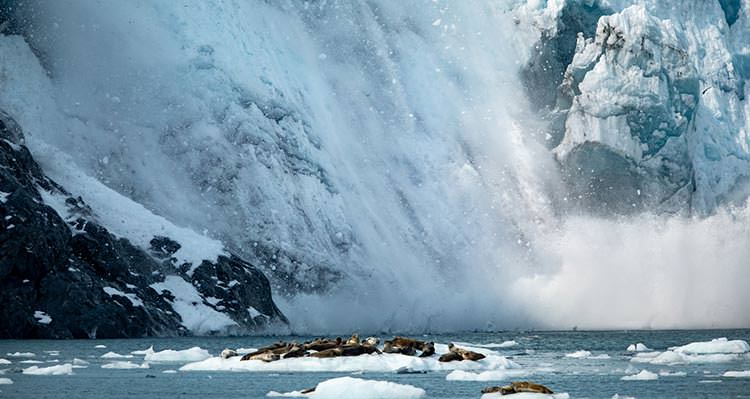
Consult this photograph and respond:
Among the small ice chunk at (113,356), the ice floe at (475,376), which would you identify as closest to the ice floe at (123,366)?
the small ice chunk at (113,356)

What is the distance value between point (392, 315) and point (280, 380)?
89.2 metres

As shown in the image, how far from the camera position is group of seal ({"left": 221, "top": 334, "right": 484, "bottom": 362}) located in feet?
232

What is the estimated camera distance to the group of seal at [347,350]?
232 feet

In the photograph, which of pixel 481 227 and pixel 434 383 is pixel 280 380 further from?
pixel 481 227

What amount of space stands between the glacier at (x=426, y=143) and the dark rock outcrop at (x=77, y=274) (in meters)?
7.15

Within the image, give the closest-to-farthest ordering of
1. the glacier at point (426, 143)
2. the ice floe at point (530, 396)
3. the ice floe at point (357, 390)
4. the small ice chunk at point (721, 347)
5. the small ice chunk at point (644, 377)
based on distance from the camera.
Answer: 1. the ice floe at point (530, 396)
2. the ice floe at point (357, 390)
3. the small ice chunk at point (644, 377)
4. the small ice chunk at point (721, 347)
5. the glacier at point (426, 143)

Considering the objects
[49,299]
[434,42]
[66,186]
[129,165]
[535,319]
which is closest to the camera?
[49,299]

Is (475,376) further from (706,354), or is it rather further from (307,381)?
(706,354)

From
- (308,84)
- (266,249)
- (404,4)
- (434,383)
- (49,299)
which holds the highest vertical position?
(404,4)

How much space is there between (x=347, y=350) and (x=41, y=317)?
42.7 metres

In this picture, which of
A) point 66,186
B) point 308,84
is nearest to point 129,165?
point 66,186

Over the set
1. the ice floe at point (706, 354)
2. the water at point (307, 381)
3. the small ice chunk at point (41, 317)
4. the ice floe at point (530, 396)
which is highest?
the small ice chunk at point (41, 317)

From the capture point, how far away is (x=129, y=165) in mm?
147750

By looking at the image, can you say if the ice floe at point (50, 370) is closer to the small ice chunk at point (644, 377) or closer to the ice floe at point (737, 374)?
the small ice chunk at point (644, 377)
